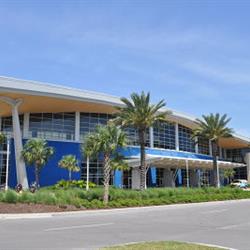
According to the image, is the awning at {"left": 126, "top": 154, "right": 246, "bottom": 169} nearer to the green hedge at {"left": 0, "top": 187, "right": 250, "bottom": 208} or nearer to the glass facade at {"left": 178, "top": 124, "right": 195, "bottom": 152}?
the glass facade at {"left": 178, "top": 124, "right": 195, "bottom": 152}

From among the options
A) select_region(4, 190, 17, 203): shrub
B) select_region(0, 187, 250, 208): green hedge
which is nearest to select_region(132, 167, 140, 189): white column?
select_region(0, 187, 250, 208): green hedge

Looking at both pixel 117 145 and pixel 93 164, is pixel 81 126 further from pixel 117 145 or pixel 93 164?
pixel 117 145

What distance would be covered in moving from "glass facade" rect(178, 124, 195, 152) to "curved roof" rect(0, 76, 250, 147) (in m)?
16.6

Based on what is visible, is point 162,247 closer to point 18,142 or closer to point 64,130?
point 18,142

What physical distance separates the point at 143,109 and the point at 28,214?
70.3 feet

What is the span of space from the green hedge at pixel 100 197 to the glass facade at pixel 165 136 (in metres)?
22.2

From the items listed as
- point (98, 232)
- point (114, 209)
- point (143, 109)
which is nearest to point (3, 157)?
point (143, 109)

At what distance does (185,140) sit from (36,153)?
102ft

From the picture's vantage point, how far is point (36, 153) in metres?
47.9

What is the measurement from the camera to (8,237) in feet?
41.8

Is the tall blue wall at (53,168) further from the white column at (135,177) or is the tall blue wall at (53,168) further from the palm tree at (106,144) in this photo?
the palm tree at (106,144)

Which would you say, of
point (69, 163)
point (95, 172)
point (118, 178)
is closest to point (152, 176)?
point (118, 178)

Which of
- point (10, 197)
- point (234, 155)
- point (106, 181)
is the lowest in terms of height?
point (10, 197)

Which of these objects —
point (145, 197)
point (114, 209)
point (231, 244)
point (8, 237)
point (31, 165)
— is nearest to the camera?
point (231, 244)
